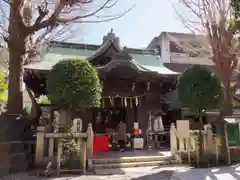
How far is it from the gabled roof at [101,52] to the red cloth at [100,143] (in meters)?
3.22

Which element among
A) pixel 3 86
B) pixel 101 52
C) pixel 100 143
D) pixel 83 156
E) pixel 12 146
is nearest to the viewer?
pixel 12 146

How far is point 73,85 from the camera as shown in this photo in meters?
6.53

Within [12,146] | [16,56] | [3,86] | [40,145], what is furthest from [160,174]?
[3,86]

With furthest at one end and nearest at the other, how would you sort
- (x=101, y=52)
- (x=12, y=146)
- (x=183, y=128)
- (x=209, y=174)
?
(x=101, y=52)
(x=183, y=128)
(x=12, y=146)
(x=209, y=174)

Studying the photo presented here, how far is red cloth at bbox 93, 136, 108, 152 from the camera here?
30.9ft

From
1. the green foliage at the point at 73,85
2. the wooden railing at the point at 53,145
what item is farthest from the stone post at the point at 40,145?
the green foliage at the point at 73,85

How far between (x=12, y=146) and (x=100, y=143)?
13.0 feet

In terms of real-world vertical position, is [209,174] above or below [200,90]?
below

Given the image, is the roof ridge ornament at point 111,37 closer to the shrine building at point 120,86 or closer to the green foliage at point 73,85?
the shrine building at point 120,86

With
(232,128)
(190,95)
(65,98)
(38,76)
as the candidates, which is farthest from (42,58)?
(232,128)

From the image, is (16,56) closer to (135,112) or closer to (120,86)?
(120,86)

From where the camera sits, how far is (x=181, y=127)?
7.92 metres

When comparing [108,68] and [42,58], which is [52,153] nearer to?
[108,68]

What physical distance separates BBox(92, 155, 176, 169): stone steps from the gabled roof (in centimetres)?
431
